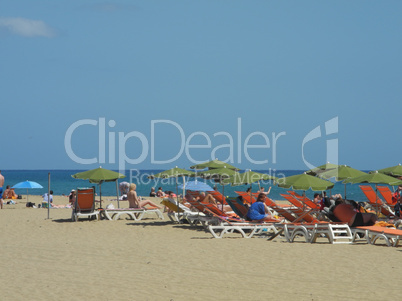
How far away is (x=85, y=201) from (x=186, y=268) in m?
7.06

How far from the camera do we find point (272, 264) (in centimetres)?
816

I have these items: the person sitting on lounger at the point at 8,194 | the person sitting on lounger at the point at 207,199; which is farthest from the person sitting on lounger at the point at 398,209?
the person sitting on lounger at the point at 8,194

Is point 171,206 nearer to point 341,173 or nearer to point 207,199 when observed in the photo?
point 207,199

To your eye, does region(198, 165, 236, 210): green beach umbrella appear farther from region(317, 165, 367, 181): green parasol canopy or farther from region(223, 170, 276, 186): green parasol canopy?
region(317, 165, 367, 181): green parasol canopy

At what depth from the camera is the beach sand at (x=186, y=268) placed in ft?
20.7

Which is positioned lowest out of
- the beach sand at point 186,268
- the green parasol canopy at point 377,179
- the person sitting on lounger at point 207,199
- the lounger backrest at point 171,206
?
the beach sand at point 186,268

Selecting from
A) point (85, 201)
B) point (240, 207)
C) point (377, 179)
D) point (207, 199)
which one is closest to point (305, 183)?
point (240, 207)

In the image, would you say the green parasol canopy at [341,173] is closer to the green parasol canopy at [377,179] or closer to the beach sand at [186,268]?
the green parasol canopy at [377,179]

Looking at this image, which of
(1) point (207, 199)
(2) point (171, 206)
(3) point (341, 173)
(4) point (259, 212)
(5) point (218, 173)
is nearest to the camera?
(4) point (259, 212)

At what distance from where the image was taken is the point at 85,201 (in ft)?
47.4

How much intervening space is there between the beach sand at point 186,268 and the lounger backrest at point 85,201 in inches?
92.8

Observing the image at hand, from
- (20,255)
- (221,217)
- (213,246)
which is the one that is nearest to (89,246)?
(20,255)

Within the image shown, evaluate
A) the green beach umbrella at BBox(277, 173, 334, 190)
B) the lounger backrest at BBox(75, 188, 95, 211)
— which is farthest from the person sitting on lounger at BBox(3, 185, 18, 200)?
the green beach umbrella at BBox(277, 173, 334, 190)

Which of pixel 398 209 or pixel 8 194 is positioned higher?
pixel 398 209
